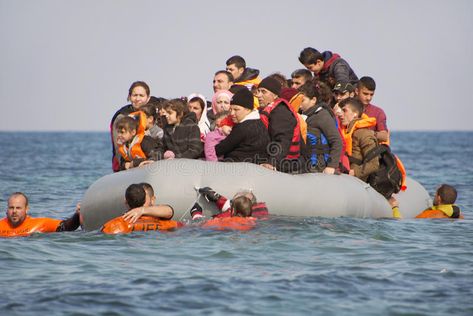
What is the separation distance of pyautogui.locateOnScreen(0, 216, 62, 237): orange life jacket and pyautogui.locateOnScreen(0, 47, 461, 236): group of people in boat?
12 millimetres

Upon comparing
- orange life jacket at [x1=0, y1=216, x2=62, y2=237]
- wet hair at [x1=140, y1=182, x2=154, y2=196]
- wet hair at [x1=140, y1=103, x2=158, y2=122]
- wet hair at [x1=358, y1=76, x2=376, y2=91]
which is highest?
wet hair at [x1=358, y1=76, x2=376, y2=91]

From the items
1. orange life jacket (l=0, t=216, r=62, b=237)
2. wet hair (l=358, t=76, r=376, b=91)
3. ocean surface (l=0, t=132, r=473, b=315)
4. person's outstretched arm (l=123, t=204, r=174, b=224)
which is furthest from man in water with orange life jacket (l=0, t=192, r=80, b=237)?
wet hair (l=358, t=76, r=376, b=91)

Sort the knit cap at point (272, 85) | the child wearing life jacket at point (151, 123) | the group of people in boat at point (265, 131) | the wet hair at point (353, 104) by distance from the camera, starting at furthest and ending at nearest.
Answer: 1. the wet hair at point (353, 104)
2. the child wearing life jacket at point (151, 123)
3. the knit cap at point (272, 85)
4. the group of people in boat at point (265, 131)

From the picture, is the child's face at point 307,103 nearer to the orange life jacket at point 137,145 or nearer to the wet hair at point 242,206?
the orange life jacket at point 137,145

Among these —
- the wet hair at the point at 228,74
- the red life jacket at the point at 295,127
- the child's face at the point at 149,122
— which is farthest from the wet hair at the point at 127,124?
the wet hair at the point at 228,74

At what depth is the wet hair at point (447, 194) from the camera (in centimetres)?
1345

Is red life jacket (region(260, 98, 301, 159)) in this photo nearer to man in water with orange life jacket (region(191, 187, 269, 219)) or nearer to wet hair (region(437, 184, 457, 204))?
man in water with orange life jacket (region(191, 187, 269, 219))

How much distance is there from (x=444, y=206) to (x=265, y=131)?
12.0ft

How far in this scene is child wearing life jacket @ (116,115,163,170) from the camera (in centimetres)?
1155

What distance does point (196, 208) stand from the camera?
10891 millimetres

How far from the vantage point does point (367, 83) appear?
13.2 metres

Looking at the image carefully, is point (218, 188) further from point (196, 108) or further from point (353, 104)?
point (353, 104)

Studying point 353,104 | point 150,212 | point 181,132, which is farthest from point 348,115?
point 150,212

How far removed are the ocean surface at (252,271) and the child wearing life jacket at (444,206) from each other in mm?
1106
